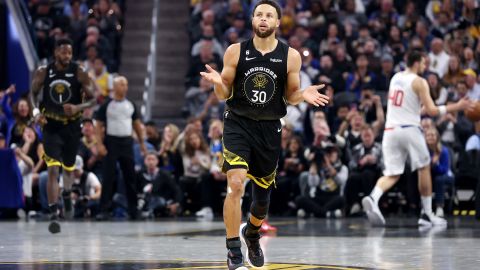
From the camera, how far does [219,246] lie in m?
11.0

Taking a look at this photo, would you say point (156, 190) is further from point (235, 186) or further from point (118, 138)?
point (235, 186)

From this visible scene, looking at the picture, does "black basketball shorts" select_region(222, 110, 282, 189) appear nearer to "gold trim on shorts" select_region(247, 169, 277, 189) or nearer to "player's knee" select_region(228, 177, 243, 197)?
"gold trim on shorts" select_region(247, 169, 277, 189)

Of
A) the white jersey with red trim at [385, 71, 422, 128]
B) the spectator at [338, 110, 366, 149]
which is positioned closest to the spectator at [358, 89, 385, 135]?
the spectator at [338, 110, 366, 149]

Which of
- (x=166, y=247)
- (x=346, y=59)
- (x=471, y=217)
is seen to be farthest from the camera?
(x=346, y=59)

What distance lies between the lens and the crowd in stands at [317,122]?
18.2 metres

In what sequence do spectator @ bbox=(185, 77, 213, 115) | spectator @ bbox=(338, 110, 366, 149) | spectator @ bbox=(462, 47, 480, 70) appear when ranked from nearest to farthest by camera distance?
spectator @ bbox=(338, 110, 366, 149)
spectator @ bbox=(462, 47, 480, 70)
spectator @ bbox=(185, 77, 213, 115)

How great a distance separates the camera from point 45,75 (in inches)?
550

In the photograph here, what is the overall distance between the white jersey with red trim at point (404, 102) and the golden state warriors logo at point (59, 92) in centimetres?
427

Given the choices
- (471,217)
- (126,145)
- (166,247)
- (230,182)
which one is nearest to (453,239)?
(166,247)

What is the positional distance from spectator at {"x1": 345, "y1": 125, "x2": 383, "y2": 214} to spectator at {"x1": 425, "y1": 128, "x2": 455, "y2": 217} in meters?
1.07

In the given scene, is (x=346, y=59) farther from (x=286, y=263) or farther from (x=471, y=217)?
(x=286, y=263)

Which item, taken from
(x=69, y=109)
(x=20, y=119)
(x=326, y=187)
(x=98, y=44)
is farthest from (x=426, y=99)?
(x=98, y=44)

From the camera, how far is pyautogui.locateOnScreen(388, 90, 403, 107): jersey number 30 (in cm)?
1451

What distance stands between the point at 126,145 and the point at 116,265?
8.71m
